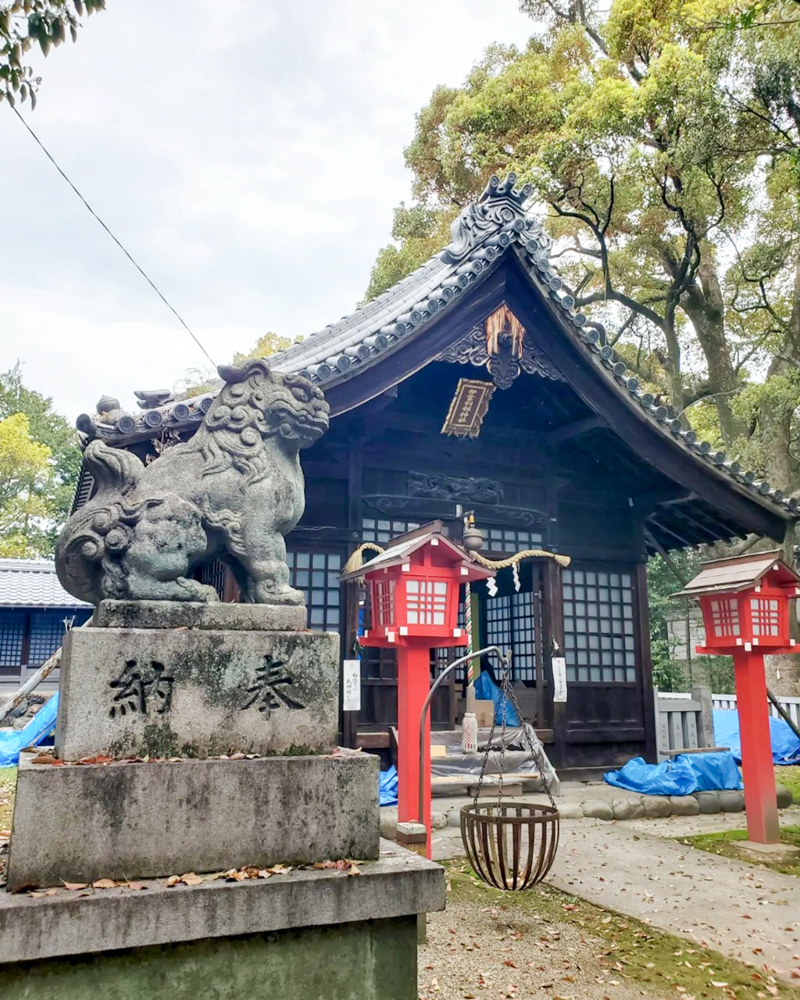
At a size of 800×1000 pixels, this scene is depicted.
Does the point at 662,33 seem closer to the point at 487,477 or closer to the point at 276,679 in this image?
the point at 487,477

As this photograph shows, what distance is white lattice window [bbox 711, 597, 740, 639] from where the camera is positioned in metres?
7.80

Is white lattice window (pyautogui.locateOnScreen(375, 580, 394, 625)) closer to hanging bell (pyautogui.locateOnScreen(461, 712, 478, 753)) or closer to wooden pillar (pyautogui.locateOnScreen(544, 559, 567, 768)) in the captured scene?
hanging bell (pyautogui.locateOnScreen(461, 712, 478, 753))

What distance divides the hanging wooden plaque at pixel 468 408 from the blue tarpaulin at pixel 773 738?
23.5 ft

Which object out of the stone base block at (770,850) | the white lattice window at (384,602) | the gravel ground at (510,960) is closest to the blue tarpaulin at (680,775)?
the stone base block at (770,850)

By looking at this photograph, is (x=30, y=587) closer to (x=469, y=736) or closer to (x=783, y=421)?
(x=469, y=736)

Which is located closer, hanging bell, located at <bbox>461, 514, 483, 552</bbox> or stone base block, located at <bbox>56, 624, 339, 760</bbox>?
stone base block, located at <bbox>56, 624, 339, 760</bbox>

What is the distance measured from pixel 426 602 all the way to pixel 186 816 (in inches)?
147

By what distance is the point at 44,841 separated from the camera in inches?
110

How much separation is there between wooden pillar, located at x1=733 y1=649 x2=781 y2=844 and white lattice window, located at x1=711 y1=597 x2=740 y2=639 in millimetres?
250

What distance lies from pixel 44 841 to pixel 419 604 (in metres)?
4.04

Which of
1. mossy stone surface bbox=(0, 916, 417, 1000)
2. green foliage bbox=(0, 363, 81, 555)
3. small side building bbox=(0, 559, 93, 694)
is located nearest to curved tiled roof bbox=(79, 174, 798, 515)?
mossy stone surface bbox=(0, 916, 417, 1000)

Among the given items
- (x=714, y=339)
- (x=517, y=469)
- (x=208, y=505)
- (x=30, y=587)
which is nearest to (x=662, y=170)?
(x=714, y=339)

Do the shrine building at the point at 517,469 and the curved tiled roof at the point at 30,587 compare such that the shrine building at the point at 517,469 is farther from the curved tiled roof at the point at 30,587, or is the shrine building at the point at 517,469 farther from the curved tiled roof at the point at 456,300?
the curved tiled roof at the point at 30,587

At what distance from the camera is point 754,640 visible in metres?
7.68
